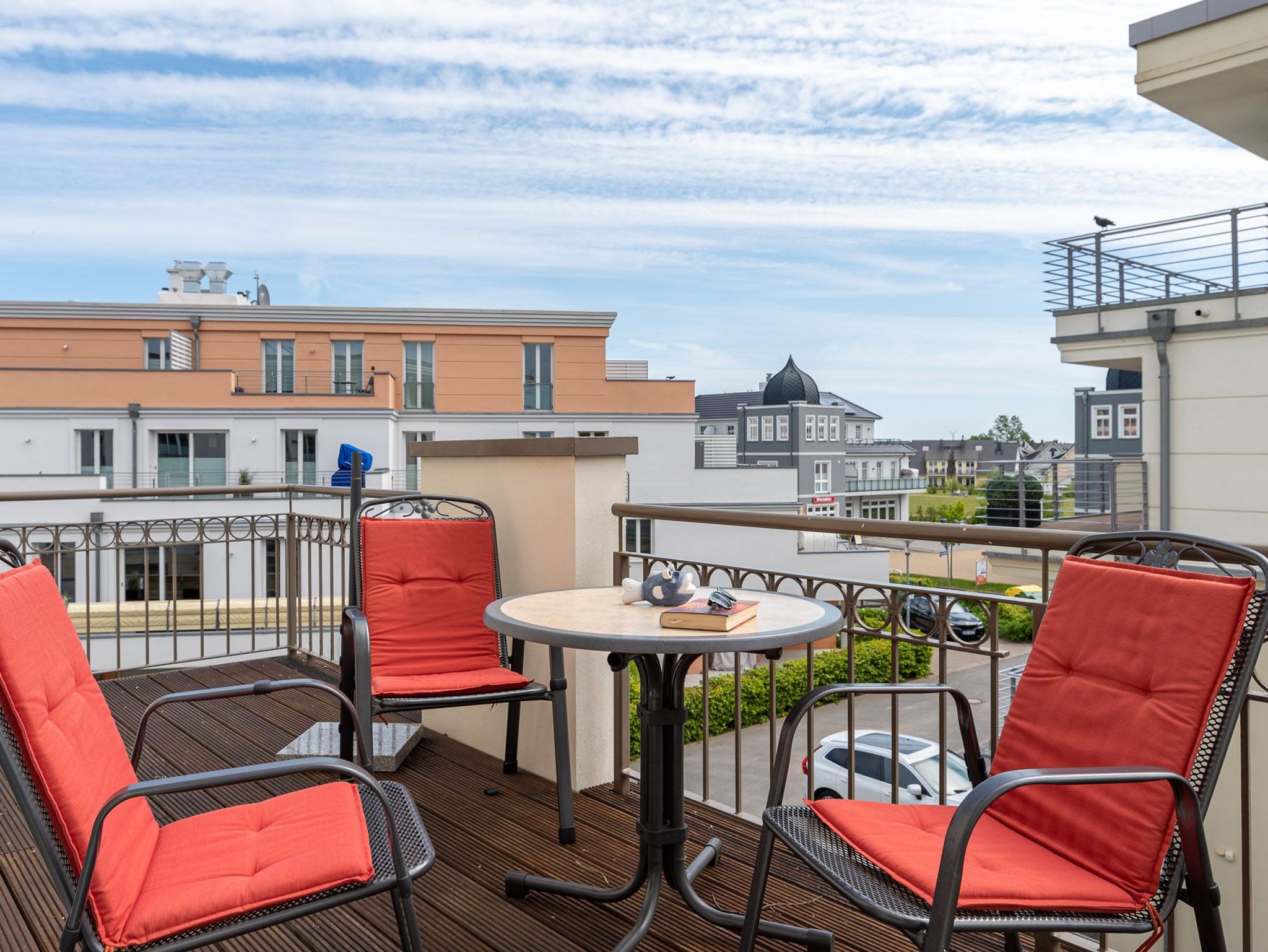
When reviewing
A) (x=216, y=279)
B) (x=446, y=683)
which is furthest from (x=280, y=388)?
(x=446, y=683)

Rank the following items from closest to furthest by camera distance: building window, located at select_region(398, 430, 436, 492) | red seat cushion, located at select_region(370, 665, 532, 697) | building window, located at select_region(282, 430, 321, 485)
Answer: red seat cushion, located at select_region(370, 665, 532, 697) < building window, located at select_region(282, 430, 321, 485) < building window, located at select_region(398, 430, 436, 492)

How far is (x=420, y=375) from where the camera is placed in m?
24.3

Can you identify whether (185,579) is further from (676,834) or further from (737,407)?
(737,407)

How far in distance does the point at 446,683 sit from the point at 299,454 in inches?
754

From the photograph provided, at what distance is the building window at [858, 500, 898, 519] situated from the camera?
1653 inches

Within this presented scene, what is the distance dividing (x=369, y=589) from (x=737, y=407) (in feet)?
143

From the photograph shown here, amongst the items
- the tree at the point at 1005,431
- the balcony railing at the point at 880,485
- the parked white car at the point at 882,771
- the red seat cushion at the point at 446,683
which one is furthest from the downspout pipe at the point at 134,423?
the tree at the point at 1005,431

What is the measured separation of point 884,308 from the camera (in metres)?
54.8

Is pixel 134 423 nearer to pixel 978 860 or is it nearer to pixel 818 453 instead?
pixel 978 860

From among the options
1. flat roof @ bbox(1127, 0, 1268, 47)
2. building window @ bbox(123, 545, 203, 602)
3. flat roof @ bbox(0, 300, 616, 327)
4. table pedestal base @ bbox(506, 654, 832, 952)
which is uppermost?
flat roof @ bbox(0, 300, 616, 327)

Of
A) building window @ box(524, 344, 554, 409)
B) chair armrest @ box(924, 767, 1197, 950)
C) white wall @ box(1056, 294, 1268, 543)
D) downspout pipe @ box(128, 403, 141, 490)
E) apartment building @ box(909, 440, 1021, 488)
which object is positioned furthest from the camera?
apartment building @ box(909, 440, 1021, 488)

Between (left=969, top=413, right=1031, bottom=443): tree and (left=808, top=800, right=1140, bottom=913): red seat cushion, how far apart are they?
212 feet

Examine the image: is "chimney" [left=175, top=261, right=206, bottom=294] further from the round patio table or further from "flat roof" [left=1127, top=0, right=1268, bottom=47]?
the round patio table

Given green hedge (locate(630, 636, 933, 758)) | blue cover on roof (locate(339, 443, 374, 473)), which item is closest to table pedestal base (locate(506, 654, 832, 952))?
blue cover on roof (locate(339, 443, 374, 473))
